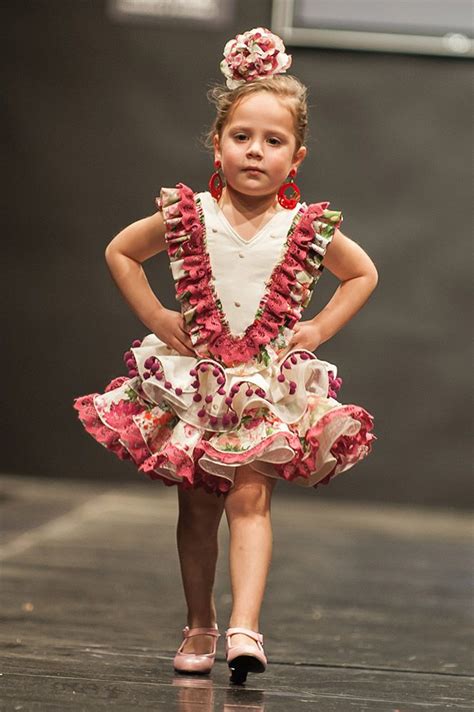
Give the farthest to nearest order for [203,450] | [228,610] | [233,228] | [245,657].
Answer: [228,610] < [233,228] < [203,450] < [245,657]

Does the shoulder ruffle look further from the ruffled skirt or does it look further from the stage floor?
the stage floor

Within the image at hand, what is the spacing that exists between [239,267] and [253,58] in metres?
0.38

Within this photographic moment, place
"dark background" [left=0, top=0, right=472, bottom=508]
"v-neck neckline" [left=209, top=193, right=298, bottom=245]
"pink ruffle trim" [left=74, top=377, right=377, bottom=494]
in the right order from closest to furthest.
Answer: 1. "pink ruffle trim" [left=74, top=377, right=377, bottom=494]
2. "v-neck neckline" [left=209, top=193, right=298, bottom=245]
3. "dark background" [left=0, top=0, right=472, bottom=508]

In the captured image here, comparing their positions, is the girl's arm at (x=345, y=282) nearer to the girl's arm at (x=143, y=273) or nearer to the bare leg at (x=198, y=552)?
the girl's arm at (x=143, y=273)

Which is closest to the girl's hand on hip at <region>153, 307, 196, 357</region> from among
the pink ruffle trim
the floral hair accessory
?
the pink ruffle trim

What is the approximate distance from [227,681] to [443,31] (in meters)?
4.39

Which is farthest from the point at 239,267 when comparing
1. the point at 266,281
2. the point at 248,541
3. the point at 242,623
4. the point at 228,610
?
the point at 228,610

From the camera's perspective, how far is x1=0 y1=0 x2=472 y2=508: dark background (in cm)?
600

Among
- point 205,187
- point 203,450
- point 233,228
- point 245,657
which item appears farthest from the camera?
point 205,187

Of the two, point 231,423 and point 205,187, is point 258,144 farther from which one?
point 205,187

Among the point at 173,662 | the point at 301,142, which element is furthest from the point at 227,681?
the point at 301,142

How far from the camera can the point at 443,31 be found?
588 centimetres

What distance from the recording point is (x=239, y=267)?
2232 millimetres

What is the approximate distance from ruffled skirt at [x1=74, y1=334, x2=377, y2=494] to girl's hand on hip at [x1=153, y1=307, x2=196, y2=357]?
0.06ft
